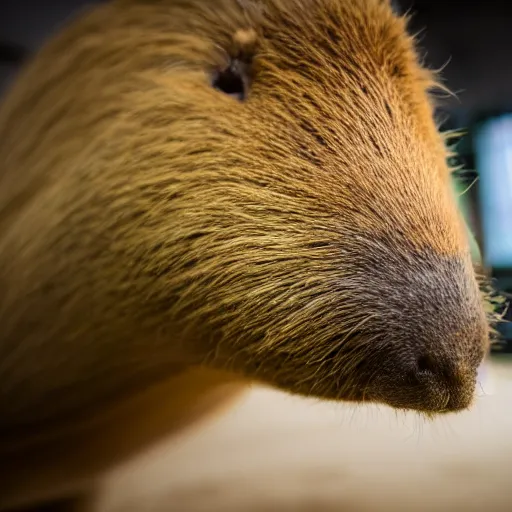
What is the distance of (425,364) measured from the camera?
0.83ft

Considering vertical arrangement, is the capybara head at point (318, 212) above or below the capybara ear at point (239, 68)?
below

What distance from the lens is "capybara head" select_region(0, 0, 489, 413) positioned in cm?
26

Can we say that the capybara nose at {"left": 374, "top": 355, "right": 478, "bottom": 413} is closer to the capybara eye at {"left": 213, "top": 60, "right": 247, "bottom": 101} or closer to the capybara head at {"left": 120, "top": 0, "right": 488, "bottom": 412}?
the capybara head at {"left": 120, "top": 0, "right": 488, "bottom": 412}

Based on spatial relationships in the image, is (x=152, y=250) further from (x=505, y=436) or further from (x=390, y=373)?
(x=505, y=436)

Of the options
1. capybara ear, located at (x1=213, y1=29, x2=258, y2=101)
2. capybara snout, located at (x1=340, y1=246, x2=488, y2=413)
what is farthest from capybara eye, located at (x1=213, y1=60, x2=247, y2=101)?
capybara snout, located at (x1=340, y1=246, x2=488, y2=413)

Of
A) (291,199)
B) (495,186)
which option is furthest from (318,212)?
(495,186)

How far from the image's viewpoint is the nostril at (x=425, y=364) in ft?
0.83

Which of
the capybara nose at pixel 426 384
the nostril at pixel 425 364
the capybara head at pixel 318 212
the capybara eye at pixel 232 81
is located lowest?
the capybara nose at pixel 426 384

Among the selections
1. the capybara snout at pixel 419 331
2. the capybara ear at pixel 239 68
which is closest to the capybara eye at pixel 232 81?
the capybara ear at pixel 239 68

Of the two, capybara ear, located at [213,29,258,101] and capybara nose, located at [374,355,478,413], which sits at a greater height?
capybara ear, located at [213,29,258,101]

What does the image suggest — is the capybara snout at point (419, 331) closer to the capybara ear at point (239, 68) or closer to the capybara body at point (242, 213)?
the capybara body at point (242, 213)

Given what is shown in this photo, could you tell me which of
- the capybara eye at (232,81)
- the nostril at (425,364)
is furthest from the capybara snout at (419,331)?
the capybara eye at (232,81)

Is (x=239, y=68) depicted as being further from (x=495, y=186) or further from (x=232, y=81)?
(x=495, y=186)

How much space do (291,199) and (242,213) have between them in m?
0.02
